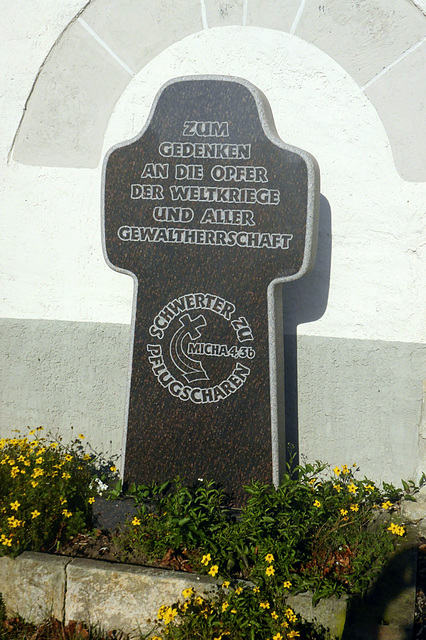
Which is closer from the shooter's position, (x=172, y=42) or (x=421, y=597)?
(x=421, y=597)

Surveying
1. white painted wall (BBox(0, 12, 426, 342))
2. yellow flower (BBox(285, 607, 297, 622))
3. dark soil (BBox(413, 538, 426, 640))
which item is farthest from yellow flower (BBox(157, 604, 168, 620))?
white painted wall (BBox(0, 12, 426, 342))

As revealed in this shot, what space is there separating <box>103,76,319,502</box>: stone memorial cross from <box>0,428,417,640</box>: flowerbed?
27cm

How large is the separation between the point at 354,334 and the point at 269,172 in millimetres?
1105

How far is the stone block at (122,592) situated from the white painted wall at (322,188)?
1.63 m

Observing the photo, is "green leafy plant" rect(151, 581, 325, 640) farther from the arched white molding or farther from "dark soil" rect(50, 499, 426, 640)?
the arched white molding

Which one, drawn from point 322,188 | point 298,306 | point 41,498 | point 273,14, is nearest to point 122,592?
point 41,498

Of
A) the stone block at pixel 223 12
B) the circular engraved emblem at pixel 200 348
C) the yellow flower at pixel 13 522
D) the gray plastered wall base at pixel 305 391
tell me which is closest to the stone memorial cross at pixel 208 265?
the circular engraved emblem at pixel 200 348

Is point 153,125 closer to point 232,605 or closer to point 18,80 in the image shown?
point 18,80

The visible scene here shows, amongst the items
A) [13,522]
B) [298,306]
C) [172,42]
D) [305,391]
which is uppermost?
[172,42]

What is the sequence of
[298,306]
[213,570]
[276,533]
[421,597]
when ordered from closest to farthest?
[213,570] → [421,597] → [276,533] → [298,306]

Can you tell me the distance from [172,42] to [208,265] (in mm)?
1499

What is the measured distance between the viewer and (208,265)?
137 inches

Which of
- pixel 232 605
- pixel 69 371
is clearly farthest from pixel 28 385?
pixel 232 605

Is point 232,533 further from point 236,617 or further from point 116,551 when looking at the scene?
point 116,551
